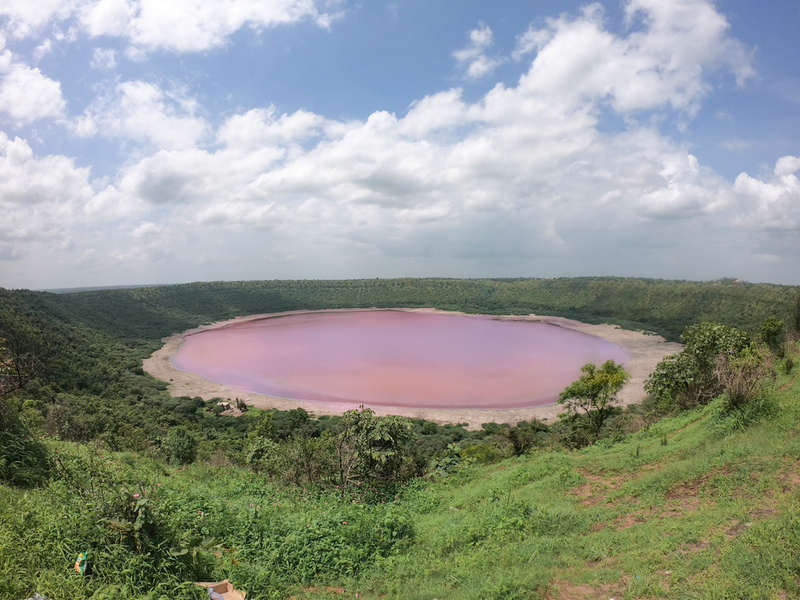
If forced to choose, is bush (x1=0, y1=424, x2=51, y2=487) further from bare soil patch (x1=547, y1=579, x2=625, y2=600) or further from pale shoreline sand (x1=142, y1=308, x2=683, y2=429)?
pale shoreline sand (x1=142, y1=308, x2=683, y2=429)

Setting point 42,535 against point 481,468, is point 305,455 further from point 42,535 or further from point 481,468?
point 42,535

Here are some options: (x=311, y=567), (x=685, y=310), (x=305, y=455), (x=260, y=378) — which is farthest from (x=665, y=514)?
(x=685, y=310)

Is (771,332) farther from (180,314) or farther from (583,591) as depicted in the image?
(180,314)

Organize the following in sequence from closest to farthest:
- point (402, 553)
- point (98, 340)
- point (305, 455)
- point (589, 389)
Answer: point (402, 553), point (305, 455), point (589, 389), point (98, 340)

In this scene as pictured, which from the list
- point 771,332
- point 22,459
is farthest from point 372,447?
point 771,332

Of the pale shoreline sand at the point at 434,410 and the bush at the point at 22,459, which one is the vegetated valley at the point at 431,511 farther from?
the pale shoreline sand at the point at 434,410
